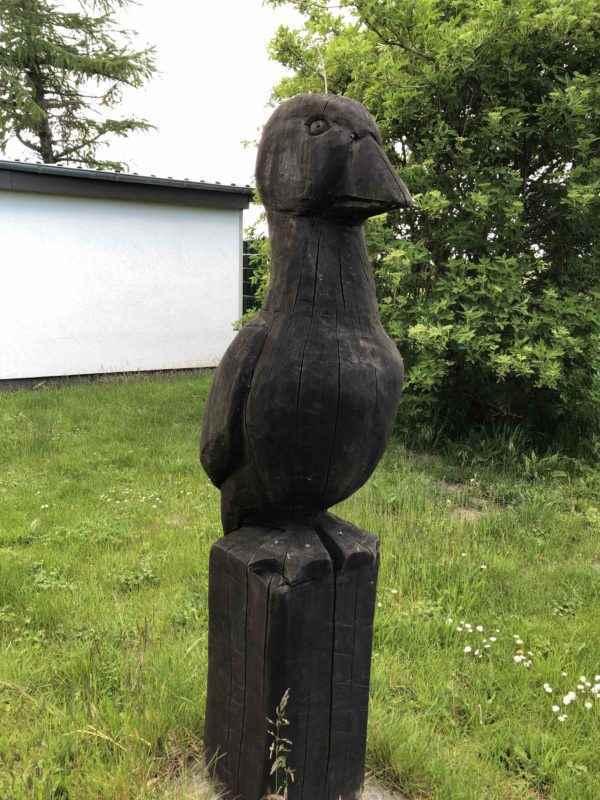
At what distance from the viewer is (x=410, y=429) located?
21.0 feet

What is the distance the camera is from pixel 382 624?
3.14 m

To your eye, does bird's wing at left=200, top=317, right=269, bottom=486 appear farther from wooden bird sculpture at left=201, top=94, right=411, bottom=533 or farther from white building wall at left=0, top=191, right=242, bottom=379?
white building wall at left=0, top=191, right=242, bottom=379

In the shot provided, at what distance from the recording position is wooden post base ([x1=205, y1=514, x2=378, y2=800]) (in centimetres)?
171

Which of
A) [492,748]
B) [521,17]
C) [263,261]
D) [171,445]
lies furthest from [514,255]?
[492,748]

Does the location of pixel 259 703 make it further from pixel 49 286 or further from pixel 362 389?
pixel 49 286

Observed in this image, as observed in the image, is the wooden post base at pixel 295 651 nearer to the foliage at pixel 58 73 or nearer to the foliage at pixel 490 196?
the foliage at pixel 490 196

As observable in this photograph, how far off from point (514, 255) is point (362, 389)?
4.47m

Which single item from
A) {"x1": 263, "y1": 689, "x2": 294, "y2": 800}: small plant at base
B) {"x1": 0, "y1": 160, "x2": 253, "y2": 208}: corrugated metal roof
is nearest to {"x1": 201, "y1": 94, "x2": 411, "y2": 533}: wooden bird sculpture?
{"x1": 263, "y1": 689, "x2": 294, "y2": 800}: small plant at base

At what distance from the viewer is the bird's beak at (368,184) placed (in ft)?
5.02

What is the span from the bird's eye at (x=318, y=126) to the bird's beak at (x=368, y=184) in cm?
9

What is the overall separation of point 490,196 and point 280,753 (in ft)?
15.8

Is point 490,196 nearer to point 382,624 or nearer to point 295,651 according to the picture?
point 382,624

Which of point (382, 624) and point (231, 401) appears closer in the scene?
point (231, 401)

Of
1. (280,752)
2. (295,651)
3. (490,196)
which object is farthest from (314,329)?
(490,196)
